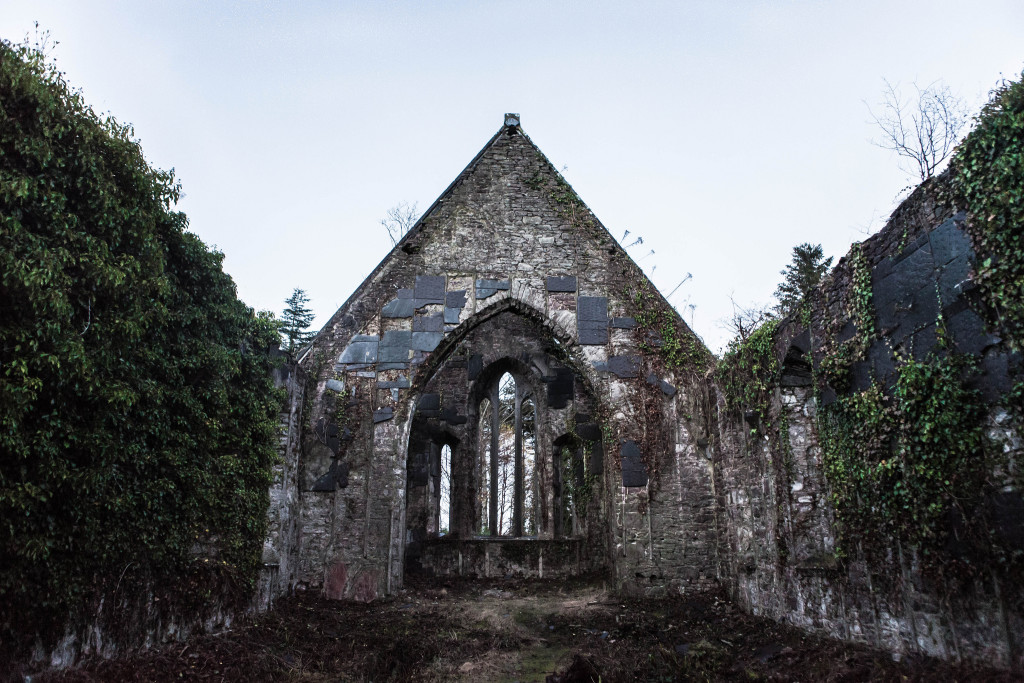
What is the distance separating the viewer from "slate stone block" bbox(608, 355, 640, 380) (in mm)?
10547

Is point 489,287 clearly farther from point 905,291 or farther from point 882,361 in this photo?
point 905,291

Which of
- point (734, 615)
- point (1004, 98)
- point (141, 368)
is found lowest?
point (734, 615)

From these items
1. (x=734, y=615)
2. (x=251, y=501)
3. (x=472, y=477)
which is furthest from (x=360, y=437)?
(x=472, y=477)

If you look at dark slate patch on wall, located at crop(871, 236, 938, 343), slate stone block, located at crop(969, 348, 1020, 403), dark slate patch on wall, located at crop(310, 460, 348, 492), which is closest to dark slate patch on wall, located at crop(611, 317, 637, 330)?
dark slate patch on wall, located at crop(310, 460, 348, 492)

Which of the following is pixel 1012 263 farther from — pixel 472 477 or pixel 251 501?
pixel 472 477

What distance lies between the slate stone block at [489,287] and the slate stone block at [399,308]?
1.02 meters

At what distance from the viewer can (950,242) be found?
5.16 meters

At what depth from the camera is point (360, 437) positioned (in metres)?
10.1

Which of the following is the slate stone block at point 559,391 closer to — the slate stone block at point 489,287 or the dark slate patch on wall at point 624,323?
the dark slate patch on wall at point 624,323

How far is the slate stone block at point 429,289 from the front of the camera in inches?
426

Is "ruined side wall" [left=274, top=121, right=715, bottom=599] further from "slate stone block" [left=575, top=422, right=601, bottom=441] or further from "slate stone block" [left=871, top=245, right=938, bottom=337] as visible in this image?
"slate stone block" [left=575, top=422, right=601, bottom=441]

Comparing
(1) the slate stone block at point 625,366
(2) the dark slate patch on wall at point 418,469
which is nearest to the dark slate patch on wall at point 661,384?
(1) the slate stone block at point 625,366

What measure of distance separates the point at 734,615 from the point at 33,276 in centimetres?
796

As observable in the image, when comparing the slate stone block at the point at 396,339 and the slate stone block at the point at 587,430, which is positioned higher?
the slate stone block at the point at 396,339
